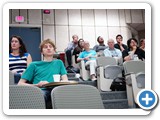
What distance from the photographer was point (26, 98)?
1.39 m

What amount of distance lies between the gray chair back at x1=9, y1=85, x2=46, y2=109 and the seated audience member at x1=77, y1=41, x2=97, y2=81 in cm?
172

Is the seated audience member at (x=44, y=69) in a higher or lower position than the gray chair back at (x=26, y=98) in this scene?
higher

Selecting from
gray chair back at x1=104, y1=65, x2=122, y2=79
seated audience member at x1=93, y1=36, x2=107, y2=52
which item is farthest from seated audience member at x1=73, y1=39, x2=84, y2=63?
gray chair back at x1=104, y1=65, x2=122, y2=79

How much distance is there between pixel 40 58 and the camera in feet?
6.41

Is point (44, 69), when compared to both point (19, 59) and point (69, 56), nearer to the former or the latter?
point (19, 59)

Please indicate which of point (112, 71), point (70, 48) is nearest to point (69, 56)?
point (70, 48)

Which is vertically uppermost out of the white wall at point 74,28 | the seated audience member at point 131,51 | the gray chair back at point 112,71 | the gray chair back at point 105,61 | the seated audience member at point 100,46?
the white wall at point 74,28

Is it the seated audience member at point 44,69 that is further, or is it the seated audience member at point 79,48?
the seated audience member at point 79,48

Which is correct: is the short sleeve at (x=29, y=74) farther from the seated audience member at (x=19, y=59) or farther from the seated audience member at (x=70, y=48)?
the seated audience member at (x=70, y=48)

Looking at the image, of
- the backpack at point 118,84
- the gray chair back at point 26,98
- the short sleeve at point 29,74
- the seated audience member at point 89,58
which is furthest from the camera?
the seated audience member at point 89,58

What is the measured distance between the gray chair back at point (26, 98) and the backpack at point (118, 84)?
112 centimetres

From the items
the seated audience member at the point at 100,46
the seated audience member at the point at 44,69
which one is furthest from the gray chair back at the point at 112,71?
the seated audience member at the point at 44,69

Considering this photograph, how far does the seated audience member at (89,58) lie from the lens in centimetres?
313
